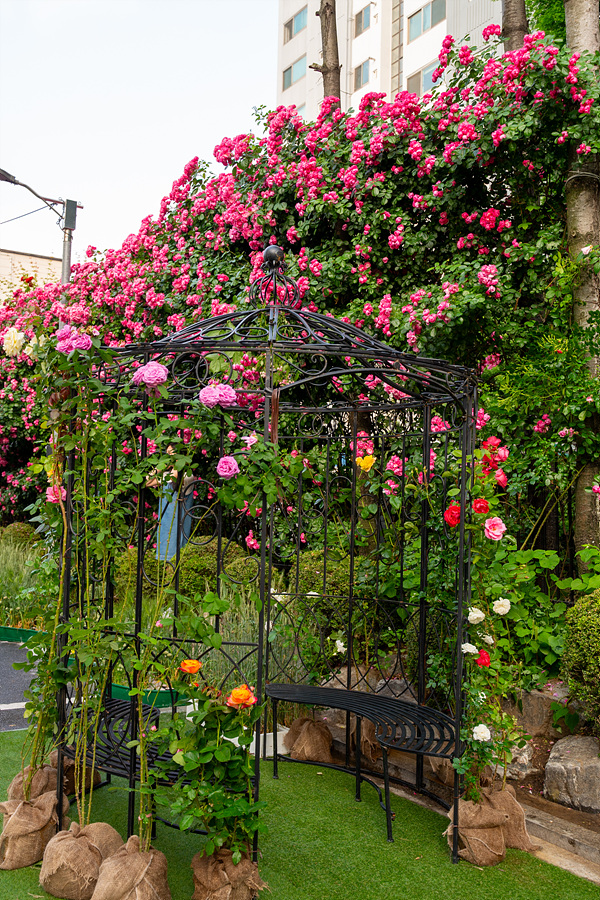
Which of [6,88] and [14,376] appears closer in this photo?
[6,88]

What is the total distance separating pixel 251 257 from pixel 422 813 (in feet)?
16.0

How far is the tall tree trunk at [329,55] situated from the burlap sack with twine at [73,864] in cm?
704

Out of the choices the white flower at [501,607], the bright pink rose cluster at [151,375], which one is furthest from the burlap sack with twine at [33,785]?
the white flower at [501,607]

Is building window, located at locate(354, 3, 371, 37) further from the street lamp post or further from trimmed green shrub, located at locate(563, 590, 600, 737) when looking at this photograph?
trimmed green shrub, located at locate(563, 590, 600, 737)

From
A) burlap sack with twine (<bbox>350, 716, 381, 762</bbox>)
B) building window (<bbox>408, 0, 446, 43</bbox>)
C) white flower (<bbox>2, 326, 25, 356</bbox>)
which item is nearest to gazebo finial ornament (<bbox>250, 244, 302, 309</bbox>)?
white flower (<bbox>2, 326, 25, 356</bbox>)

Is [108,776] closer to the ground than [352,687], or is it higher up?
closer to the ground

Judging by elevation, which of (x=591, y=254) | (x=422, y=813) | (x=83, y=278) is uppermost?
(x=83, y=278)

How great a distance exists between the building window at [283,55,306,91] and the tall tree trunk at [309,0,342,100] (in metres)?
14.6

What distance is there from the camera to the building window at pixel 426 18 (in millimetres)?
17109

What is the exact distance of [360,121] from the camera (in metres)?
6.22

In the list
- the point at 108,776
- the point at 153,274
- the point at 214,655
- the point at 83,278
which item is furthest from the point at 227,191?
the point at 108,776

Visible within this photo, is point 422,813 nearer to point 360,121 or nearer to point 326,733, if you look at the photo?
point 326,733

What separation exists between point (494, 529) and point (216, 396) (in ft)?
4.66

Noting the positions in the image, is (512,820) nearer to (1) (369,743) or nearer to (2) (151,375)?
(1) (369,743)
